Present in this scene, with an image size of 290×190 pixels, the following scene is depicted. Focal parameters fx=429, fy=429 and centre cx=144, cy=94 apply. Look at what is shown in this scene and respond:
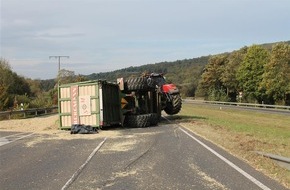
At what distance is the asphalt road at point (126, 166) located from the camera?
8.40 metres

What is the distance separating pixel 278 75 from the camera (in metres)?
66.1

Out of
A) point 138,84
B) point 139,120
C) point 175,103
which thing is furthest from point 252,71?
point 139,120

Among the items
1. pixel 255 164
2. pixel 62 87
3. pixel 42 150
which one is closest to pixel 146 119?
pixel 62 87

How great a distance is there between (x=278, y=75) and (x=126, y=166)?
59683 millimetres

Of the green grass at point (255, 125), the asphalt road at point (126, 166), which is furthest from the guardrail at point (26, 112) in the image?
the asphalt road at point (126, 166)

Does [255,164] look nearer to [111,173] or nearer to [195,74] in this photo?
[111,173]

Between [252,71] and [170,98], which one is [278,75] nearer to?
[252,71]

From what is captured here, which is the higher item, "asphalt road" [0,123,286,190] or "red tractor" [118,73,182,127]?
"red tractor" [118,73,182,127]

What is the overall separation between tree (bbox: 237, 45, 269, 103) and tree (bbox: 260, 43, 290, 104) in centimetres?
798

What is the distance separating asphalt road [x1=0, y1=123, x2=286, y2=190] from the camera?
8398mm

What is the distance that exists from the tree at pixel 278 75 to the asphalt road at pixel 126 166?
53143 millimetres

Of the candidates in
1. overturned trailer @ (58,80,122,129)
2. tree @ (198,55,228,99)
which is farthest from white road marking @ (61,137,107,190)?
tree @ (198,55,228,99)

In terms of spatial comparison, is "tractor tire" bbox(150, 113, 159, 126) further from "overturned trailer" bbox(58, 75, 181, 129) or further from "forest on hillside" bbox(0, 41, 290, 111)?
"forest on hillside" bbox(0, 41, 290, 111)

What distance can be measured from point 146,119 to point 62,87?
4.53 m
